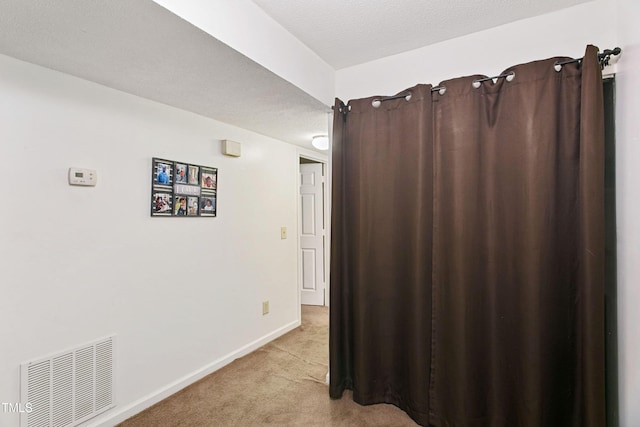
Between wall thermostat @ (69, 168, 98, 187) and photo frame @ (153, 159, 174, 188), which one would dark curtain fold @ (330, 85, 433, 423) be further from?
wall thermostat @ (69, 168, 98, 187)

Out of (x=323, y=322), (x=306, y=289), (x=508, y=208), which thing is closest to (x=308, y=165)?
(x=306, y=289)

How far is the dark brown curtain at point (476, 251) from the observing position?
1.58 metres

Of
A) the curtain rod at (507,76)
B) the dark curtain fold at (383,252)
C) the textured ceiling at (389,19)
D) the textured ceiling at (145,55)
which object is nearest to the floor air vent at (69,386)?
the dark curtain fold at (383,252)

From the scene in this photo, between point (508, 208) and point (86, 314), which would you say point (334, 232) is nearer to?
point (508, 208)

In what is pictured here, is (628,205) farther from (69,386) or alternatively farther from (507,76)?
(69,386)

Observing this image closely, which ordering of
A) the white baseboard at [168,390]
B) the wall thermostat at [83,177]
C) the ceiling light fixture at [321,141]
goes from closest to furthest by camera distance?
the wall thermostat at [83,177] < the white baseboard at [168,390] < the ceiling light fixture at [321,141]

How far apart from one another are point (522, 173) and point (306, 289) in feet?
10.9

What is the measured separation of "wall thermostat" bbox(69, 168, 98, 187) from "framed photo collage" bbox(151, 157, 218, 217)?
14.6 inches

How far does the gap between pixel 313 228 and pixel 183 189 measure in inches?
87.9

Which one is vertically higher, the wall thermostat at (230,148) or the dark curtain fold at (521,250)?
the wall thermostat at (230,148)

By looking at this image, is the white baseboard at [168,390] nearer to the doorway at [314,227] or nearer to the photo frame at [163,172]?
the doorway at [314,227]

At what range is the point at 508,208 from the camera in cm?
174

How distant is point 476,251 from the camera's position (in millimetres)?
1819

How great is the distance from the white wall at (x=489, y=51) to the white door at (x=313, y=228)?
2041mm
